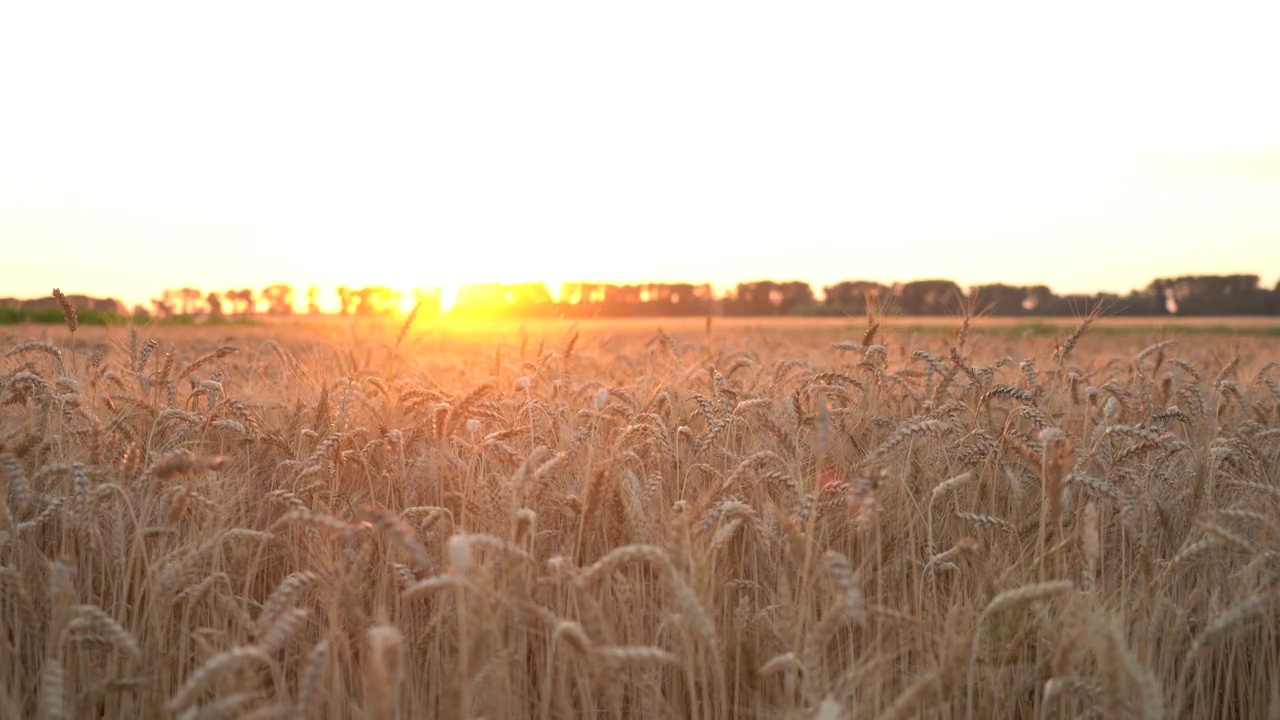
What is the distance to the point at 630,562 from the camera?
2441mm

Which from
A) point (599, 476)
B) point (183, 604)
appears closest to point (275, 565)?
point (183, 604)

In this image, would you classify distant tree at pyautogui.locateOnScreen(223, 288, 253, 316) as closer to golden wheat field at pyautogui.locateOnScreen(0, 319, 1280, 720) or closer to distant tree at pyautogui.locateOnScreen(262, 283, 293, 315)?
distant tree at pyautogui.locateOnScreen(262, 283, 293, 315)

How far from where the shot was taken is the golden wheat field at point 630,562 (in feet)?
5.58

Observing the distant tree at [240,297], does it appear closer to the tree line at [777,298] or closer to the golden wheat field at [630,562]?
the tree line at [777,298]

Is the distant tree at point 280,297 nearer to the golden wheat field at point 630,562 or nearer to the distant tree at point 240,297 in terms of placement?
the distant tree at point 240,297

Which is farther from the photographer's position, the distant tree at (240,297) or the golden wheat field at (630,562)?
the distant tree at (240,297)

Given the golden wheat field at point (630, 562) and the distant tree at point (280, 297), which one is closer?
the golden wheat field at point (630, 562)

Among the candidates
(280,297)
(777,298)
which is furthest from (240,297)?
(777,298)

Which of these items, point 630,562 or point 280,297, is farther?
point 280,297

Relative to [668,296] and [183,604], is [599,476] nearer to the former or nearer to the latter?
[183,604]

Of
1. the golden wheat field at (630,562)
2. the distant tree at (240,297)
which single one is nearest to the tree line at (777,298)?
the distant tree at (240,297)

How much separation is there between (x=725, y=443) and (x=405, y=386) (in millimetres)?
1781

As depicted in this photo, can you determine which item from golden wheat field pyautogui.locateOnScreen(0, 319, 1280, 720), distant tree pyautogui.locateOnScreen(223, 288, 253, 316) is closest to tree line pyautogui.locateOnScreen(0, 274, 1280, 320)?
distant tree pyautogui.locateOnScreen(223, 288, 253, 316)

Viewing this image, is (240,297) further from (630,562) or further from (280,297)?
(630,562)
